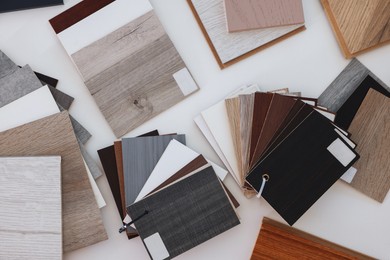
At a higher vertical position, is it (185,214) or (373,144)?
(185,214)

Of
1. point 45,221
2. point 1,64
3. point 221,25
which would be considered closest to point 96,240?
point 45,221

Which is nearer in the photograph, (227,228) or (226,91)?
(227,228)

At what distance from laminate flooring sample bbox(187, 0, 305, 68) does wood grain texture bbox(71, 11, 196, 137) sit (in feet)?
0.48

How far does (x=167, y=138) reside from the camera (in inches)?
64.8

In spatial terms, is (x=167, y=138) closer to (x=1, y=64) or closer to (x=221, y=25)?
(x=221, y=25)

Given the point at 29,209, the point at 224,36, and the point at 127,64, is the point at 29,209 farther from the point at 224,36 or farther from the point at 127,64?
the point at 224,36

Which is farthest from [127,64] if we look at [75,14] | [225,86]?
[225,86]

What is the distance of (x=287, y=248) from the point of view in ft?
5.25

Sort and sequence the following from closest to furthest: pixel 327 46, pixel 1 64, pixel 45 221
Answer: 1. pixel 45 221
2. pixel 1 64
3. pixel 327 46

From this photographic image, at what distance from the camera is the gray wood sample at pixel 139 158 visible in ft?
5.29

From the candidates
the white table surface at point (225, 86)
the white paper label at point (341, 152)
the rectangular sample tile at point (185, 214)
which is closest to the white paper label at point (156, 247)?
the rectangular sample tile at point (185, 214)

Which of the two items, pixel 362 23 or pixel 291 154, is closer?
pixel 291 154

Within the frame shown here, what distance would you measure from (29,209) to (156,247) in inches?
17.0

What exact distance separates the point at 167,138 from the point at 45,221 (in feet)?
1.59
